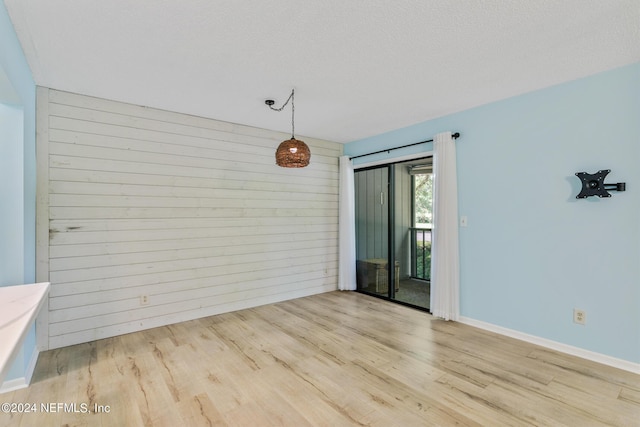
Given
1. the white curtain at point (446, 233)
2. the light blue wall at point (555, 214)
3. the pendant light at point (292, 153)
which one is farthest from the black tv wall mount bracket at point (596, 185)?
the pendant light at point (292, 153)

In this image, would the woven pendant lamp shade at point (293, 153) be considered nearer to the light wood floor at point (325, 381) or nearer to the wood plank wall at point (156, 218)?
the wood plank wall at point (156, 218)

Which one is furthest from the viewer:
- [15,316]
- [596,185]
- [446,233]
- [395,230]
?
[395,230]

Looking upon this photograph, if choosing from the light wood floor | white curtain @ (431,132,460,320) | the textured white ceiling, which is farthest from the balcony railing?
the textured white ceiling

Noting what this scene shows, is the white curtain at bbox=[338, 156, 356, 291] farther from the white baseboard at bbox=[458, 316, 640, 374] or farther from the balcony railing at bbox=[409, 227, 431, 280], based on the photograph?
the white baseboard at bbox=[458, 316, 640, 374]

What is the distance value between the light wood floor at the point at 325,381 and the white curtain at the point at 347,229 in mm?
1647

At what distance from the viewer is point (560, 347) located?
288 cm

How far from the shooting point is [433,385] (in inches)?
91.5

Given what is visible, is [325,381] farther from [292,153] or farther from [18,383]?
[18,383]

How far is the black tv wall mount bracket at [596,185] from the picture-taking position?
2.58 metres

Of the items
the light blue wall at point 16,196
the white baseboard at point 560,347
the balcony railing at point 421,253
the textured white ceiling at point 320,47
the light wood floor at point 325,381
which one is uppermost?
the textured white ceiling at point 320,47

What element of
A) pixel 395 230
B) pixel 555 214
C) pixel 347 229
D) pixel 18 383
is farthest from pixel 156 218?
pixel 555 214

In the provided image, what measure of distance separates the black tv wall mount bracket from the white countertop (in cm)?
380

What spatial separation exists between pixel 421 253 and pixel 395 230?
80 cm

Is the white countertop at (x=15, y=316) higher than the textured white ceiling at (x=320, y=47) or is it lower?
lower
